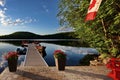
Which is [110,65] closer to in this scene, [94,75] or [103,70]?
[94,75]

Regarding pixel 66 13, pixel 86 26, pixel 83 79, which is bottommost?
pixel 83 79

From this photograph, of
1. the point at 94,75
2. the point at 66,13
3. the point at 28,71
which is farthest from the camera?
the point at 66,13

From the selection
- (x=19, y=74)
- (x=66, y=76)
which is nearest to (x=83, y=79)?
(x=66, y=76)

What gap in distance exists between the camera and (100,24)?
19.6 m

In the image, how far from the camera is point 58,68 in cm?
1633

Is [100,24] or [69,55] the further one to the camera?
[69,55]

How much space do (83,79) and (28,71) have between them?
440cm

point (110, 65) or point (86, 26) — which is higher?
point (86, 26)

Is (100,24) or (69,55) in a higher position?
(100,24)

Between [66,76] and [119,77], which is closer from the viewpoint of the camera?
[119,77]

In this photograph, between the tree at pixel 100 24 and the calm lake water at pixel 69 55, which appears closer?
the tree at pixel 100 24

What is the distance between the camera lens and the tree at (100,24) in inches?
658

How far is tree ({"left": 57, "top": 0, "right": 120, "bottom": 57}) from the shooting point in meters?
16.7

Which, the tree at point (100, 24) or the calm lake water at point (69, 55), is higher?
the tree at point (100, 24)
